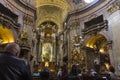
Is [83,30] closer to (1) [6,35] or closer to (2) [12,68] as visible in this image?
(1) [6,35]

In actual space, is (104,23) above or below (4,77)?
above

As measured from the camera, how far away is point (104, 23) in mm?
13320

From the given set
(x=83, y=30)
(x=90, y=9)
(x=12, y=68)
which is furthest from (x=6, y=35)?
(x=12, y=68)

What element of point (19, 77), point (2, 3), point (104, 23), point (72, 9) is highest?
point (72, 9)

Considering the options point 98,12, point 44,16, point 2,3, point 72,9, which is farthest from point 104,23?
point 44,16

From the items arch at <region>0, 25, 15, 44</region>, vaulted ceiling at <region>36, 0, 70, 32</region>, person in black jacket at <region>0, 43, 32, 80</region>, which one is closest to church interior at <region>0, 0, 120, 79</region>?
arch at <region>0, 25, 15, 44</region>

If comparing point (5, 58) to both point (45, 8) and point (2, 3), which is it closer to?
point (2, 3)

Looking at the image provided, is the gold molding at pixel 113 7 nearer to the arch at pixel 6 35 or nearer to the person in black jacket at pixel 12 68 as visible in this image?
the arch at pixel 6 35

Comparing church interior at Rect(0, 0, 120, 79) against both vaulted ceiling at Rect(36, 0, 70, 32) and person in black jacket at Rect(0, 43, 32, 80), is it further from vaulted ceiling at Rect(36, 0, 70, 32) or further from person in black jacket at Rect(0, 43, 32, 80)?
person in black jacket at Rect(0, 43, 32, 80)

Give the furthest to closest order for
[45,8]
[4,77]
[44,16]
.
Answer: [44,16]
[45,8]
[4,77]

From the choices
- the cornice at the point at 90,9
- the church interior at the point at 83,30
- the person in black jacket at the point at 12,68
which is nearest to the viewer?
the person in black jacket at the point at 12,68

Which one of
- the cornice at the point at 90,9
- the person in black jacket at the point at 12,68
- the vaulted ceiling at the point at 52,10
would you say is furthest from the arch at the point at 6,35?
the person in black jacket at the point at 12,68

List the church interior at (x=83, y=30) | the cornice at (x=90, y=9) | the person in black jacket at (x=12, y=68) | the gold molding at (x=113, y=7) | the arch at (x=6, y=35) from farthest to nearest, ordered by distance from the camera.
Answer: the cornice at (x=90, y=9)
the arch at (x=6, y=35)
the church interior at (x=83, y=30)
the gold molding at (x=113, y=7)
the person in black jacket at (x=12, y=68)

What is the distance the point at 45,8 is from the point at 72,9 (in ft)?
25.2
